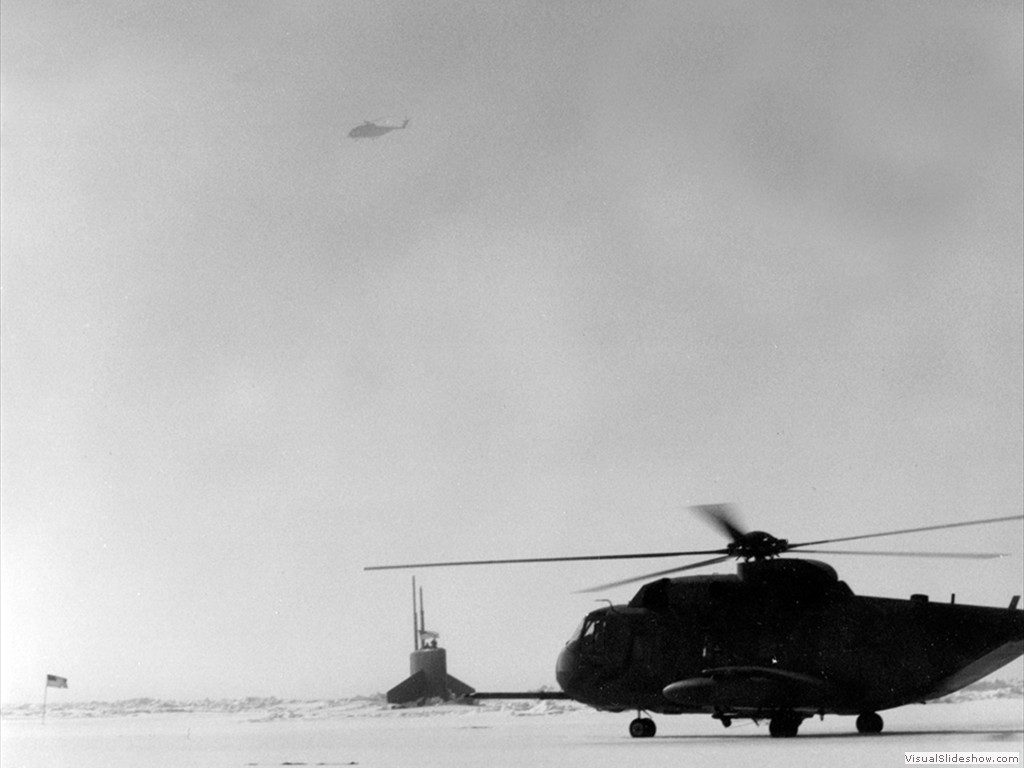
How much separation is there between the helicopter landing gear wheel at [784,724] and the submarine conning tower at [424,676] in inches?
1334

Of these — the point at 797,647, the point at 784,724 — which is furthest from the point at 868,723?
the point at 797,647

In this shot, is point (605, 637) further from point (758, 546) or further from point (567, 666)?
point (758, 546)

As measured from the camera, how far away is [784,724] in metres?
21.6

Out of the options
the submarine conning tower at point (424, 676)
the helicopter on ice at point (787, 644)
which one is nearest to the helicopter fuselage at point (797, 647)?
the helicopter on ice at point (787, 644)

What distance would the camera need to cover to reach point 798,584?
21766 millimetres

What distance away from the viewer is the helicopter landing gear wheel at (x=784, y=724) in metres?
21.5

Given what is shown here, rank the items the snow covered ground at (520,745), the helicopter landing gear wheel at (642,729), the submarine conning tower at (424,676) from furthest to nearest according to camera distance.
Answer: the submarine conning tower at (424,676) < the helicopter landing gear wheel at (642,729) < the snow covered ground at (520,745)

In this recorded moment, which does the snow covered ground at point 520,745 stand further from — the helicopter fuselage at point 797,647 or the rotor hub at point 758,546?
the rotor hub at point 758,546

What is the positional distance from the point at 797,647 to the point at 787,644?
0.62 ft

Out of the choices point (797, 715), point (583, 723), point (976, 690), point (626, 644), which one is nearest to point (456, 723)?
point (583, 723)

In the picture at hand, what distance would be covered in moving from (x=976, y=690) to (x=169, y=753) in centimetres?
5160

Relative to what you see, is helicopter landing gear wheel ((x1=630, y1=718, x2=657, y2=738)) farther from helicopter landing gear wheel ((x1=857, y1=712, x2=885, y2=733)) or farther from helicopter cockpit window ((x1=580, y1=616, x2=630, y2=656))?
helicopter landing gear wheel ((x1=857, y1=712, x2=885, y2=733))

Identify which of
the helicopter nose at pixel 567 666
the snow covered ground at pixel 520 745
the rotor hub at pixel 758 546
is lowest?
the snow covered ground at pixel 520 745

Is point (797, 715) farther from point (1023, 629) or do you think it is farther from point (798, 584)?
point (1023, 629)
